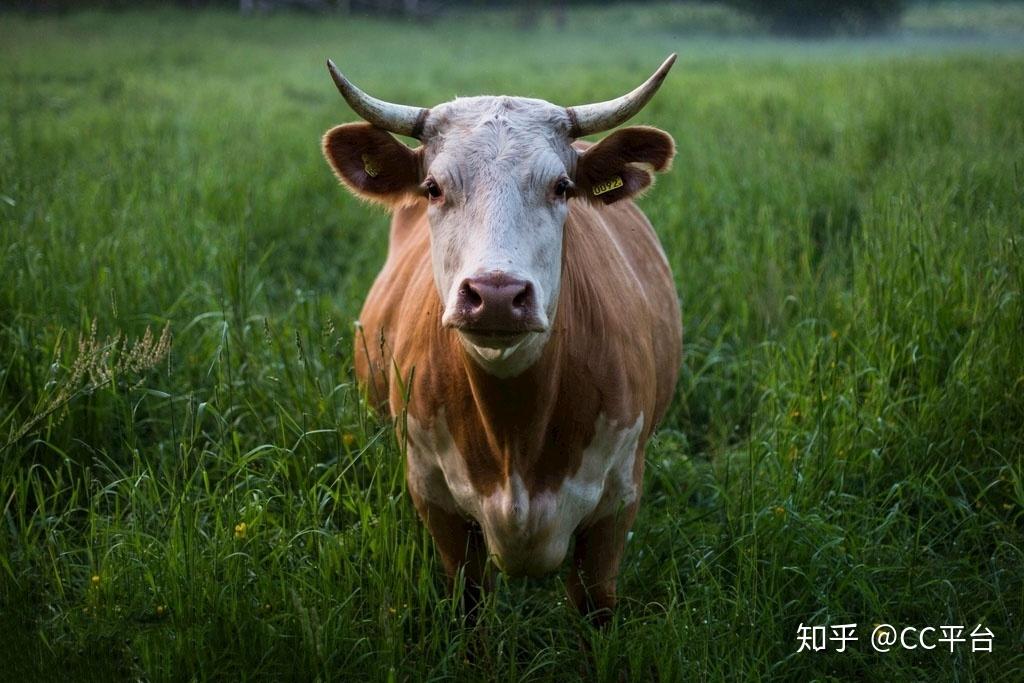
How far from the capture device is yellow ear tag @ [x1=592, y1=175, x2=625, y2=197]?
3004 millimetres

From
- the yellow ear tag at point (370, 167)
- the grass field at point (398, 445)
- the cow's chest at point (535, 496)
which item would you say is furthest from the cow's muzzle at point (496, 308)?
the yellow ear tag at point (370, 167)

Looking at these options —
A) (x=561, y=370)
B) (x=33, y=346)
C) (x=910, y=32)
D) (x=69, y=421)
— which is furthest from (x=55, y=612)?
(x=910, y=32)

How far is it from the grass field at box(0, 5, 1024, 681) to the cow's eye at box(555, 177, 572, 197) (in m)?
0.86

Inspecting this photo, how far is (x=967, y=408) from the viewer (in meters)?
3.65

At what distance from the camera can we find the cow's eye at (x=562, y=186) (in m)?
2.69

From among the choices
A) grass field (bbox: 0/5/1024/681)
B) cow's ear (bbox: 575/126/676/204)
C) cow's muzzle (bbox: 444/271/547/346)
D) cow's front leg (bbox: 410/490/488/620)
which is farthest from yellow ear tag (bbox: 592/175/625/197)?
cow's front leg (bbox: 410/490/488/620)

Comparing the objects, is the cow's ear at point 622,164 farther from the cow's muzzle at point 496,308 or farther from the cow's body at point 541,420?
the cow's muzzle at point 496,308

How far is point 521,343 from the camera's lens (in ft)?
8.09

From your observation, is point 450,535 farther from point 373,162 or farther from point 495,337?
point 373,162

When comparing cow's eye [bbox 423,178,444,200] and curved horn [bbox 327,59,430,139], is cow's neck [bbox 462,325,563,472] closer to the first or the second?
cow's eye [bbox 423,178,444,200]

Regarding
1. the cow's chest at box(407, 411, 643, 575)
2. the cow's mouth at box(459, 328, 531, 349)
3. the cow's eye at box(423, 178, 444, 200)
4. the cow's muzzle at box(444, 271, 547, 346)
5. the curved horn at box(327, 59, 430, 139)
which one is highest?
the curved horn at box(327, 59, 430, 139)

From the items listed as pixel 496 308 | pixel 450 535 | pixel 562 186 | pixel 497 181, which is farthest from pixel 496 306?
pixel 450 535

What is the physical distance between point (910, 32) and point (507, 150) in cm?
1915

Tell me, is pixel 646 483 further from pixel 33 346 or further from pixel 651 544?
pixel 33 346
